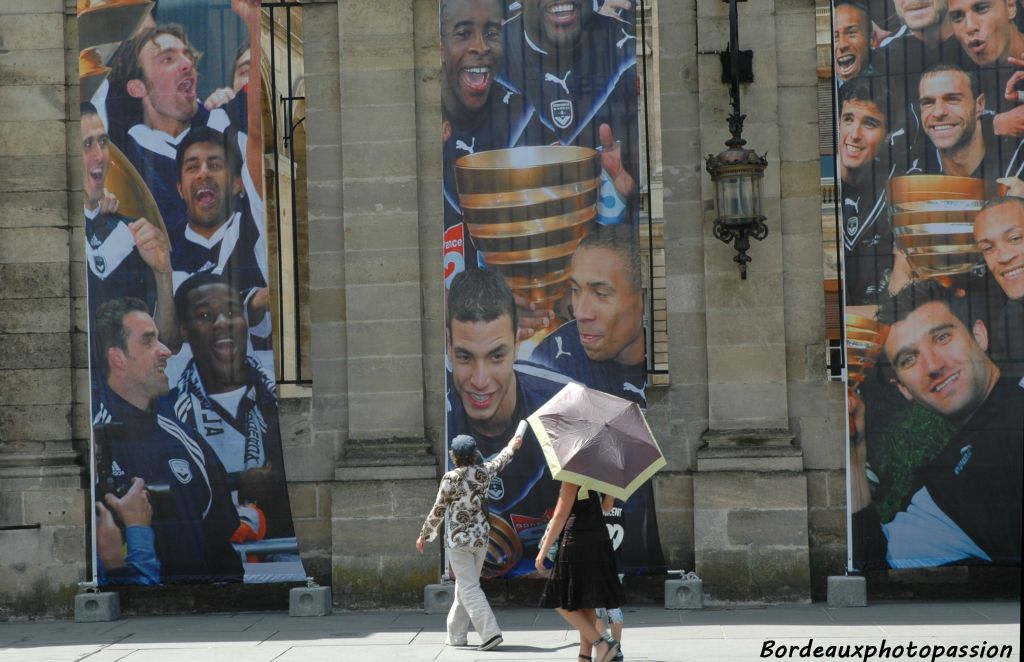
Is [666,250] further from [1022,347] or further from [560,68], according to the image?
[1022,347]

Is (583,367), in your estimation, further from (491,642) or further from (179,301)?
(179,301)

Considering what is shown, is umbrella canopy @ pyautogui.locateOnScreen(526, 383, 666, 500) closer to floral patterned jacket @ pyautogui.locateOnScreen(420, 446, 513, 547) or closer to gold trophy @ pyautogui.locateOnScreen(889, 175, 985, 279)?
floral patterned jacket @ pyautogui.locateOnScreen(420, 446, 513, 547)

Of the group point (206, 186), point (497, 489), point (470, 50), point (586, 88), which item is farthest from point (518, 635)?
point (470, 50)

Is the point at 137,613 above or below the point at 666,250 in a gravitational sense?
below

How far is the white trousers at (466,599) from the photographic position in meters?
11.0

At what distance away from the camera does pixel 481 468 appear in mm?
11336

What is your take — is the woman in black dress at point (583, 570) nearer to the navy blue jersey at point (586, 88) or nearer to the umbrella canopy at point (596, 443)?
the umbrella canopy at point (596, 443)

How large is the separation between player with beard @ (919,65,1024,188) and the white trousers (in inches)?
219

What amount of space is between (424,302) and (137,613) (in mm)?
4060

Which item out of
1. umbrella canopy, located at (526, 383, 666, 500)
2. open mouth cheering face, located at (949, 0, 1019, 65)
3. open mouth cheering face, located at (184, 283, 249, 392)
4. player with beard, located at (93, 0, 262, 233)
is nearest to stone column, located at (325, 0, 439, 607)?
open mouth cheering face, located at (184, 283, 249, 392)

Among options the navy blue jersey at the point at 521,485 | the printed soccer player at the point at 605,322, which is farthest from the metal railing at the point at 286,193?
the printed soccer player at the point at 605,322

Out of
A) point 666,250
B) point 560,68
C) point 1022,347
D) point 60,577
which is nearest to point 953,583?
point 1022,347

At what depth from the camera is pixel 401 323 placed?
13641 mm

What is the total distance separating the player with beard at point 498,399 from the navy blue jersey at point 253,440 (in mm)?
1671
